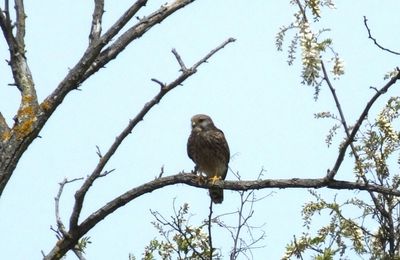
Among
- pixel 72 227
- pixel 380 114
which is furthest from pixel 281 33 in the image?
pixel 72 227

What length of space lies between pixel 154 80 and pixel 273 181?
3.23 feet

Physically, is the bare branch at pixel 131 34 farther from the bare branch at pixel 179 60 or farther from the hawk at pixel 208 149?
the hawk at pixel 208 149

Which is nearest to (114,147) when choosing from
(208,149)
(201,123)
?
(208,149)

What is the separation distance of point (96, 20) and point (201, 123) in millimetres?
4511

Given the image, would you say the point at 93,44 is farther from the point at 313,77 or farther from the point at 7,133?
the point at 313,77

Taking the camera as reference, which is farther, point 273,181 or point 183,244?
point 183,244

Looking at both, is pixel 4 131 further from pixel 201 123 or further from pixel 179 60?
pixel 201 123

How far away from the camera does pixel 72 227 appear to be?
5129 millimetres

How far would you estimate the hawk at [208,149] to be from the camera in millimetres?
9242

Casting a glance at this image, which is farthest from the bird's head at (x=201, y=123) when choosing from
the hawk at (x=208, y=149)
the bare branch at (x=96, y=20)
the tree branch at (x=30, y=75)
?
the bare branch at (x=96, y=20)

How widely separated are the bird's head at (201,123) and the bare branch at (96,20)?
4.31 meters

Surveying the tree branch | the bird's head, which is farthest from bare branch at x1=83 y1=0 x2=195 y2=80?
Answer: the bird's head

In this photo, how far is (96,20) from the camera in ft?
17.3

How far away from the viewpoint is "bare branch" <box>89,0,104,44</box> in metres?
5.13
